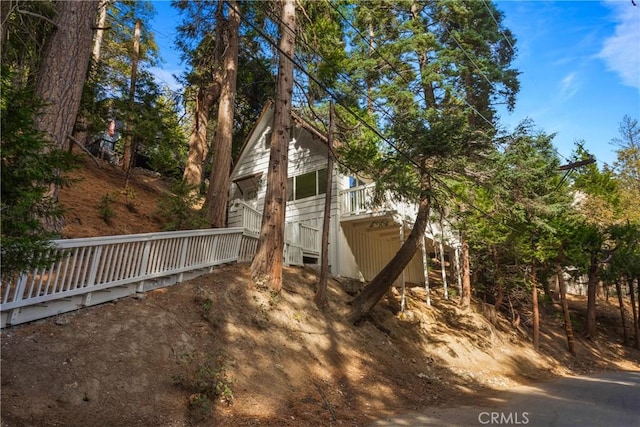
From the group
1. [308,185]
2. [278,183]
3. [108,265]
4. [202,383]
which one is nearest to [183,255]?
[108,265]

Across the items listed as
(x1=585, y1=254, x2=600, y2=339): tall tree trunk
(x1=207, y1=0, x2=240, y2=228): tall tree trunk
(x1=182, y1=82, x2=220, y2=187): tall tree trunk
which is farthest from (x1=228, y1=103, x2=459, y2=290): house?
(x1=585, y1=254, x2=600, y2=339): tall tree trunk

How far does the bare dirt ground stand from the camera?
434 centimetres

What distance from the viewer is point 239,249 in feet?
32.4

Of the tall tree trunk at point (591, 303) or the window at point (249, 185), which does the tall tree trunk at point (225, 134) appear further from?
the tall tree trunk at point (591, 303)

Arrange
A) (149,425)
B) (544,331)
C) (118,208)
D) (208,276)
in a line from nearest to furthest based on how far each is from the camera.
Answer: (149,425)
(208,276)
(118,208)
(544,331)

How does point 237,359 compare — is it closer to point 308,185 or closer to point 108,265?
point 108,265

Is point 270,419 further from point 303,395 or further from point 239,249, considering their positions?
point 239,249

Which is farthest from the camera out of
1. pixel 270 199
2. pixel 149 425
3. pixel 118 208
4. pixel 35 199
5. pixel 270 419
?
pixel 118 208

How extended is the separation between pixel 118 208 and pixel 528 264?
15395 millimetres

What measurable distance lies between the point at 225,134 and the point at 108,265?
8.32 m

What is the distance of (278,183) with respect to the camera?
9.46 meters

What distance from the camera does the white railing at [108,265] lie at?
4766 millimetres

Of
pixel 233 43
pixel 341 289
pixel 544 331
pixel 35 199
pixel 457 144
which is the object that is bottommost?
pixel 544 331

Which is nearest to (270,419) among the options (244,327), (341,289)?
(244,327)
